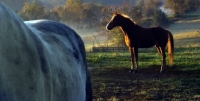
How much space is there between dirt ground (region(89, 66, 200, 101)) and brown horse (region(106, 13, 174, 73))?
30.5 inches

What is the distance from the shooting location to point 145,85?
7457mm

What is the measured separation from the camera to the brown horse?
1014 centimetres

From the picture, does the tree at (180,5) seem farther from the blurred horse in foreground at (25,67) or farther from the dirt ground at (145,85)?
the blurred horse in foreground at (25,67)

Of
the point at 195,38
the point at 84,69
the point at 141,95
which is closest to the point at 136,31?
the point at 141,95

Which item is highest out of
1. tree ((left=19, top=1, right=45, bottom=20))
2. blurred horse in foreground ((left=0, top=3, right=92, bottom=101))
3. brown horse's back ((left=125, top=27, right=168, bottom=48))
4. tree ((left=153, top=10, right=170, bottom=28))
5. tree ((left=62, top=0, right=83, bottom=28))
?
tree ((left=62, top=0, right=83, bottom=28))

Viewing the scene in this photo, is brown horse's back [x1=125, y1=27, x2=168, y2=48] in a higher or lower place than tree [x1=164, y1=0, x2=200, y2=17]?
lower

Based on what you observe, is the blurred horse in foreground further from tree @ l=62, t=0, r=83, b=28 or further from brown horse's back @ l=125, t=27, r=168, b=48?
tree @ l=62, t=0, r=83, b=28

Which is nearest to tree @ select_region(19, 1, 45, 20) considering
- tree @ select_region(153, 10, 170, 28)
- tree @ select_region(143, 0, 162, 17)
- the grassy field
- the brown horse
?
tree @ select_region(153, 10, 170, 28)

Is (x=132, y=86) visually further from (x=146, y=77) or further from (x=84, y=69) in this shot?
(x=84, y=69)

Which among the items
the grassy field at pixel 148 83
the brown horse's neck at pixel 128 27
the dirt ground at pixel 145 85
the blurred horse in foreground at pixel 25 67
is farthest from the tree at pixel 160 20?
the blurred horse in foreground at pixel 25 67

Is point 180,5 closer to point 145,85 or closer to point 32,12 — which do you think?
point 32,12

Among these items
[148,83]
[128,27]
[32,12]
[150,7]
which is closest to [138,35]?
[128,27]

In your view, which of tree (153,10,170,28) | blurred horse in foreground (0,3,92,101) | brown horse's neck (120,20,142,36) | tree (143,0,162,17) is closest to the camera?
blurred horse in foreground (0,3,92,101)

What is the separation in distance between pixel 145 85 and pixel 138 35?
10.9 feet
